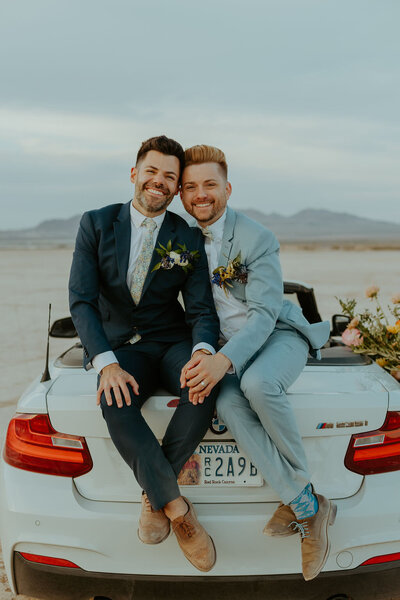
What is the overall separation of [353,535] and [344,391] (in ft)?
1.80

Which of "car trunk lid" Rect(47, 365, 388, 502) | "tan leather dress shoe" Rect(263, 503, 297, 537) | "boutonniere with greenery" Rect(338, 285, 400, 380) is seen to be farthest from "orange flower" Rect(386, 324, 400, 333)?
"tan leather dress shoe" Rect(263, 503, 297, 537)

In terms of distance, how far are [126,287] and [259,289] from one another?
644mm

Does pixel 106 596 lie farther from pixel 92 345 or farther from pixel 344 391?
pixel 344 391

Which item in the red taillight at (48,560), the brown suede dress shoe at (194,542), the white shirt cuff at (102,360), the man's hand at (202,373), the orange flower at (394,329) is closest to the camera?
the brown suede dress shoe at (194,542)

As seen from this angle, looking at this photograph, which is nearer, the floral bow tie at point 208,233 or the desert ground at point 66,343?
the desert ground at point 66,343

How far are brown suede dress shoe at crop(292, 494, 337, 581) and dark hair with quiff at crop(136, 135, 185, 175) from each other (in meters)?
1.87

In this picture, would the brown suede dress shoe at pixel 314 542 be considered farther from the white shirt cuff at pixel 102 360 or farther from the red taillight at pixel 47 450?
the white shirt cuff at pixel 102 360

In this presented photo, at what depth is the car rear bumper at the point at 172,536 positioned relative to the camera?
254 cm

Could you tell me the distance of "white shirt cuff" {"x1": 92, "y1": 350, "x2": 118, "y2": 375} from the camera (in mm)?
2947

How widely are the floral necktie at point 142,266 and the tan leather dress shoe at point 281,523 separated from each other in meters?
1.26

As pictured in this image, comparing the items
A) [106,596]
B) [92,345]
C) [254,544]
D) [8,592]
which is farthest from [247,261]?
[8,592]

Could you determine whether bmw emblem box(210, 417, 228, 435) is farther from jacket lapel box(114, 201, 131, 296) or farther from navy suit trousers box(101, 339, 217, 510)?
jacket lapel box(114, 201, 131, 296)

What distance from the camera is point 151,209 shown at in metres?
3.41

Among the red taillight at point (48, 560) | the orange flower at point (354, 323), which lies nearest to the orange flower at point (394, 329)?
the orange flower at point (354, 323)
